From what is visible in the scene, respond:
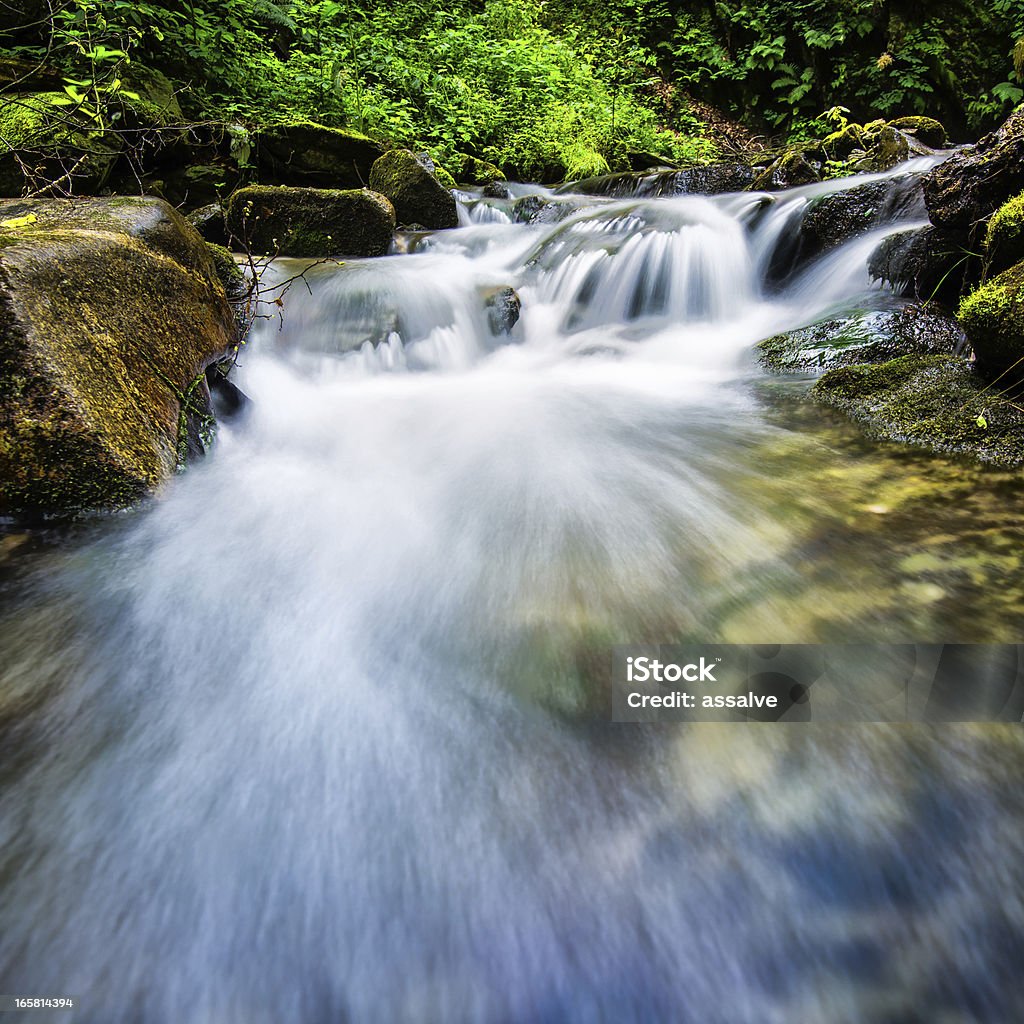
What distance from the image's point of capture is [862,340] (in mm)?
3861

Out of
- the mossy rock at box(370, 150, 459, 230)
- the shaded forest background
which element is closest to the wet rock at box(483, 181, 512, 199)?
the shaded forest background

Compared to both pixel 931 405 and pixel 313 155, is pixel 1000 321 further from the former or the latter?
pixel 313 155

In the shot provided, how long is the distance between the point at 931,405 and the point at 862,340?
3.80 feet

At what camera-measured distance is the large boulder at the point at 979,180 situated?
3.19 metres

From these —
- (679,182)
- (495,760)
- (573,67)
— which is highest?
(573,67)

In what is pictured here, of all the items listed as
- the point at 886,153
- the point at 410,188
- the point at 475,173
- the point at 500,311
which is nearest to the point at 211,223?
the point at 410,188

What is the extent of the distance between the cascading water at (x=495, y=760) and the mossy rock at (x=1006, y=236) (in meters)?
1.26

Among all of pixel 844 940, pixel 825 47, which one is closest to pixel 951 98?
pixel 825 47

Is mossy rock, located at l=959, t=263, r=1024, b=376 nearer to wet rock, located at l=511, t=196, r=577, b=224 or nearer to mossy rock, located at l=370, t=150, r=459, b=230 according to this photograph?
wet rock, located at l=511, t=196, r=577, b=224

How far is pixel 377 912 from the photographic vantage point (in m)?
1.11

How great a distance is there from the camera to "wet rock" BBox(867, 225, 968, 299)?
3.68 metres

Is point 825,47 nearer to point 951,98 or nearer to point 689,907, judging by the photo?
point 951,98

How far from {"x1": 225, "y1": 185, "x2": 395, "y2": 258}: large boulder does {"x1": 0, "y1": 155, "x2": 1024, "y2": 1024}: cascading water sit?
12.0 ft

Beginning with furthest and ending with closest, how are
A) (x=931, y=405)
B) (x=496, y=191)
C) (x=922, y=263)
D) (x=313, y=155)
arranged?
(x=496, y=191), (x=313, y=155), (x=922, y=263), (x=931, y=405)
